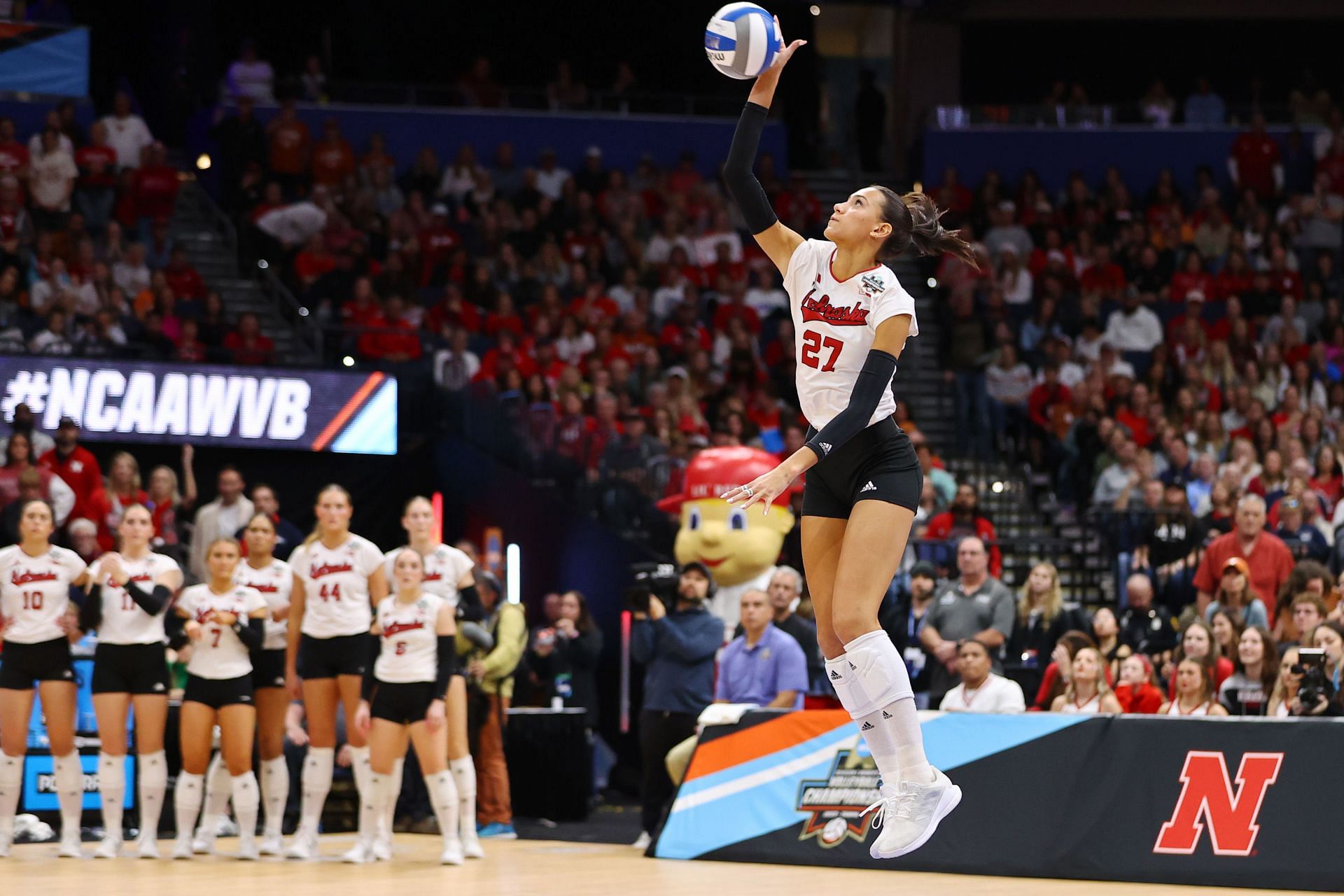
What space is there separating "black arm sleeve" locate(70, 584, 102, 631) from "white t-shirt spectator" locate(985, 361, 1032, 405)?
10458mm

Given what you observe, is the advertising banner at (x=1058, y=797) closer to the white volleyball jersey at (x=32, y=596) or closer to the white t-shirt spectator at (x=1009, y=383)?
the white volleyball jersey at (x=32, y=596)

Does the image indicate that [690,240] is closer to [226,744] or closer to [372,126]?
[372,126]

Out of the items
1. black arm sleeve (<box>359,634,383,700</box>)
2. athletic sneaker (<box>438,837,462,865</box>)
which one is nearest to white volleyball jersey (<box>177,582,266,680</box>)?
black arm sleeve (<box>359,634,383,700</box>)

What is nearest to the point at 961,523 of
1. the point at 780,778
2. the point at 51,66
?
the point at 780,778

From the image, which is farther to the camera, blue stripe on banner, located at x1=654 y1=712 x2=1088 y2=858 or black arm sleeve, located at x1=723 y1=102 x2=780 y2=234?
blue stripe on banner, located at x1=654 y1=712 x2=1088 y2=858

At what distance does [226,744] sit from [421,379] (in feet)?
21.6

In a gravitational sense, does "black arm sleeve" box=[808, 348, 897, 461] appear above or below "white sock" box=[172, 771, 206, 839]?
above

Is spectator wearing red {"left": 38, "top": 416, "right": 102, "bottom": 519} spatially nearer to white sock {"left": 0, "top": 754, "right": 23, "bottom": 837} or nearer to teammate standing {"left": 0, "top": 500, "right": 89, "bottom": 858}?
teammate standing {"left": 0, "top": 500, "right": 89, "bottom": 858}

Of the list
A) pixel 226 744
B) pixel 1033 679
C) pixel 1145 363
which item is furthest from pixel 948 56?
pixel 226 744

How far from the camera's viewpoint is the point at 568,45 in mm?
25844

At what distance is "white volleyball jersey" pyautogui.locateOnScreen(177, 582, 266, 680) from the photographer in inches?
452

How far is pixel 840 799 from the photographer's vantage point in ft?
34.9

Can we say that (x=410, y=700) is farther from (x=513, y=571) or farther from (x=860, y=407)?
(x=513, y=571)

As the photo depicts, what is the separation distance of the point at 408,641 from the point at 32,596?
2421 millimetres
